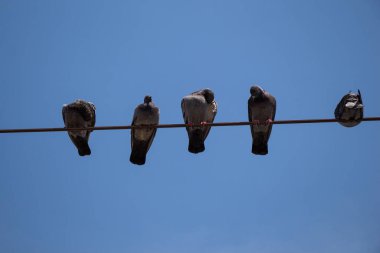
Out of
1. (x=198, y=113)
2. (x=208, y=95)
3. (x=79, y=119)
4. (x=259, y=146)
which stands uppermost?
(x=208, y=95)

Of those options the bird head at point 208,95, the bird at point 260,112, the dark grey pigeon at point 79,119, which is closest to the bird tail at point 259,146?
A: the bird at point 260,112

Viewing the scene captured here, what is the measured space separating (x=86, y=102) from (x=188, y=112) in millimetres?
2001

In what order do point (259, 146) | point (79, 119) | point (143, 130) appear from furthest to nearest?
point (79, 119) → point (143, 130) → point (259, 146)

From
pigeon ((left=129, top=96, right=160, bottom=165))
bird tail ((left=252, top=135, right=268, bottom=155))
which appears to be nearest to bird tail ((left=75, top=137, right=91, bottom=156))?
pigeon ((left=129, top=96, right=160, bottom=165))

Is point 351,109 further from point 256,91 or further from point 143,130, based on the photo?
point 143,130

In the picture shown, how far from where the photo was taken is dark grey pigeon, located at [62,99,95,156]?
33.0 feet

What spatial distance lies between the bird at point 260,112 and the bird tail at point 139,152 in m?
2.05

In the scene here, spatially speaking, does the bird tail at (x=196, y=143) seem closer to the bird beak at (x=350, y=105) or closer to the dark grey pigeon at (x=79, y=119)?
the dark grey pigeon at (x=79, y=119)

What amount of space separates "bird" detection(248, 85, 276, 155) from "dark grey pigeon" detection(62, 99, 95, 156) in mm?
3140

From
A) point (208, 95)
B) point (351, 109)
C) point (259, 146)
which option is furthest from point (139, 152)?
point (351, 109)

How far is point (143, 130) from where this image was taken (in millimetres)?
10156

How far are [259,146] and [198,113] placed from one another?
1342mm

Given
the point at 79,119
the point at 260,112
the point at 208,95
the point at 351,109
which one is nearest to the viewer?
the point at 351,109

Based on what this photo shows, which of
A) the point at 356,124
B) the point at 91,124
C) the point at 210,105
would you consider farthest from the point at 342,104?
the point at 91,124
